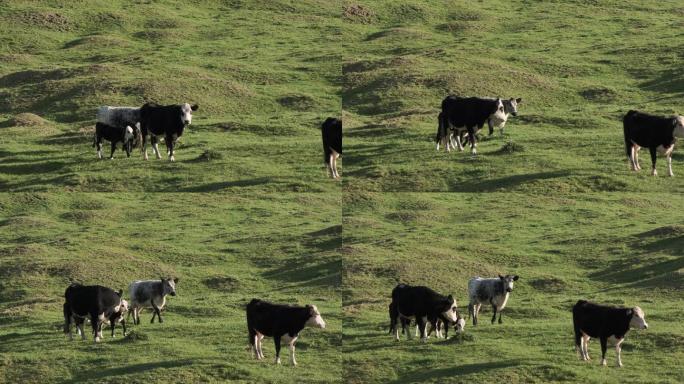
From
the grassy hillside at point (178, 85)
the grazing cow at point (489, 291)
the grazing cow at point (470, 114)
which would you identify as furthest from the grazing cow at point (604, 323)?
the grassy hillside at point (178, 85)

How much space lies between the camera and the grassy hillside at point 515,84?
202 feet

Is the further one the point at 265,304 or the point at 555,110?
the point at 555,110

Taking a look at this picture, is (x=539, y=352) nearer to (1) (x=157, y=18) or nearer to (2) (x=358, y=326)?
(2) (x=358, y=326)

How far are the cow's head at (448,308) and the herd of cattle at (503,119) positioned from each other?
668cm

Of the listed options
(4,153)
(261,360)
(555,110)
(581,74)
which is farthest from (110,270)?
(581,74)

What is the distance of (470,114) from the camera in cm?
4975

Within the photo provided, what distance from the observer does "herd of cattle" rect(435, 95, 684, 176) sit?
4800cm

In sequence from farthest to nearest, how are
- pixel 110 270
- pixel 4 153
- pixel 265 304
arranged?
pixel 4 153, pixel 110 270, pixel 265 304

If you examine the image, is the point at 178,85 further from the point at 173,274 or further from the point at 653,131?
the point at 653,131

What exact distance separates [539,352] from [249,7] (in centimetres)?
6182

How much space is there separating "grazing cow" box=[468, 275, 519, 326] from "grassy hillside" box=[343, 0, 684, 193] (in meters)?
12.7

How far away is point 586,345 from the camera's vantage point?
43562mm

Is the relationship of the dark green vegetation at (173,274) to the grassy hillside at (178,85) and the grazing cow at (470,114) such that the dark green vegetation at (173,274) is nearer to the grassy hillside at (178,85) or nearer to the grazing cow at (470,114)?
the grassy hillside at (178,85)

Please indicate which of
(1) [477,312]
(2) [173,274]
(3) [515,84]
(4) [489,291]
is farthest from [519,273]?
(3) [515,84]
